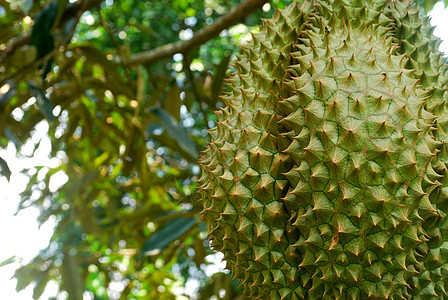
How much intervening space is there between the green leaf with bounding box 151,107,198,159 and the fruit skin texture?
1.71ft

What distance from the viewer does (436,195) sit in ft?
2.68

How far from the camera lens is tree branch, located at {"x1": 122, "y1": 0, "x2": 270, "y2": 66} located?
136 cm

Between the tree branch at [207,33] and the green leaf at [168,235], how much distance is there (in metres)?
0.63

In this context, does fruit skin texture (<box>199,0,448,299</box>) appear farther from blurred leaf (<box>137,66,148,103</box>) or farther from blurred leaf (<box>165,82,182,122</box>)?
blurred leaf (<box>165,82,182,122</box>)

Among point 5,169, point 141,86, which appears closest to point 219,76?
point 141,86

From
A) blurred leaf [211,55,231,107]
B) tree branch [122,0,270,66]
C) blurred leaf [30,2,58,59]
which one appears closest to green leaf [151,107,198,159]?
blurred leaf [211,55,231,107]

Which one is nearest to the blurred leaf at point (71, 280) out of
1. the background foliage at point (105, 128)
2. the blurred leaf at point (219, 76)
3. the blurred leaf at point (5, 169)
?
the background foliage at point (105, 128)

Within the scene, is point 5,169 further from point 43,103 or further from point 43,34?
point 43,34

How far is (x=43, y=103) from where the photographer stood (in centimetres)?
144

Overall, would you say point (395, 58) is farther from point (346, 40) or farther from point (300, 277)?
point (300, 277)

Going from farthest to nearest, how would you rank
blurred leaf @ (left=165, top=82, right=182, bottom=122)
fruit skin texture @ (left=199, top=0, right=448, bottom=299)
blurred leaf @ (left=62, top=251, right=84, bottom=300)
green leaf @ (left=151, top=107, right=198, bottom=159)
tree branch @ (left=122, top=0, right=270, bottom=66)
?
blurred leaf @ (left=165, top=82, right=182, bottom=122) < blurred leaf @ (left=62, top=251, right=84, bottom=300) < green leaf @ (left=151, top=107, right=198, bottom=159) < tree branch @ (left=122, top=0, right=270, bottom=66) < fruit skin texture @ (left=199, top=0, right=448, bottom=299)

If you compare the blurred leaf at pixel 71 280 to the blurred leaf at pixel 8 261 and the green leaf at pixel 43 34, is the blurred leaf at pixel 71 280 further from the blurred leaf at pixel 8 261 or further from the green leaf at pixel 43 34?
the green leaf at pixel 43 34

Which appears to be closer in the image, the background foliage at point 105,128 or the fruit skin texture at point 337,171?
the fruit skin texture at point 337,171

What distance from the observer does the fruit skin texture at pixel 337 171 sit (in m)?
0.77
